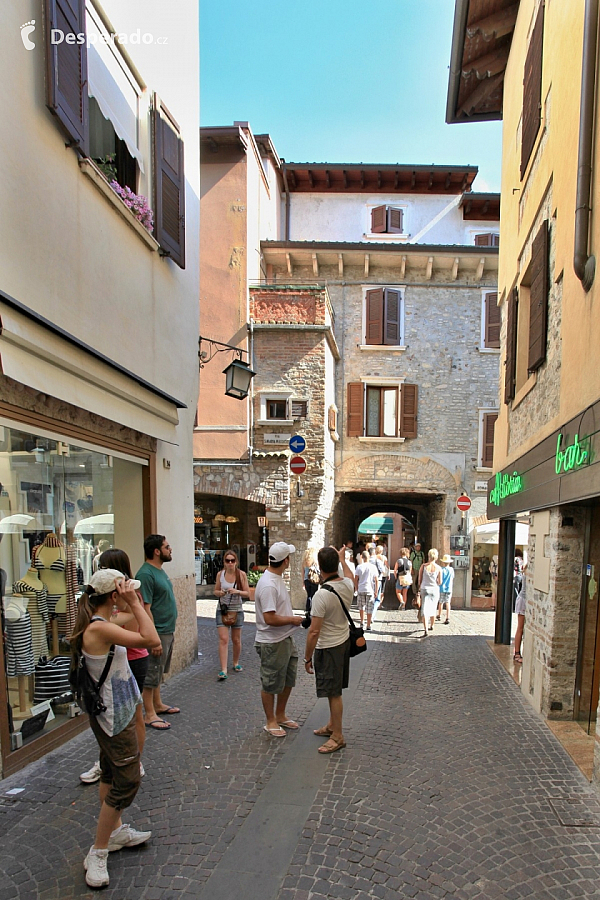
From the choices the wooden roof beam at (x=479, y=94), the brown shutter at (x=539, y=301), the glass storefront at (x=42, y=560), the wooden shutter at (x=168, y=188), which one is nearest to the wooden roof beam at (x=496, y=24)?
the wooden roof beam at (x=479, y=94)

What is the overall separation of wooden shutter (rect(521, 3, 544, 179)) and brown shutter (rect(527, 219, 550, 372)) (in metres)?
1.43

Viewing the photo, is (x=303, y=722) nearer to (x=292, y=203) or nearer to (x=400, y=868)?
(x=400, y=868)

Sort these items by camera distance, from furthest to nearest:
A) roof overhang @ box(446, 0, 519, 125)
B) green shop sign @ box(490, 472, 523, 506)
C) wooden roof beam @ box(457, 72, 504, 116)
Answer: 1. wooden roof beam @ box(457, 72, 504, 116)
2. roof overhang @ box(446, 0, 519, 125)
3. green shop sign @ box(490, 472, 523, 506)

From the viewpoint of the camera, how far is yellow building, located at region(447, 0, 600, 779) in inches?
186

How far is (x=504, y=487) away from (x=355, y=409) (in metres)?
9.04

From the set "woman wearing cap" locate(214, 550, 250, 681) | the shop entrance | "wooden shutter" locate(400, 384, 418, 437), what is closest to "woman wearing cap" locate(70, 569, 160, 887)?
"woman wearing cap" locate(214, 550, 250, 681)

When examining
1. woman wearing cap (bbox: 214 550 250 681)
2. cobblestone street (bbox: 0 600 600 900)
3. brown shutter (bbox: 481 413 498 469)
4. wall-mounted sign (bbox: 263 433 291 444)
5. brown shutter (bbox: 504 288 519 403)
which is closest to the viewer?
cobblestone street (bbox: 0 600 600 900)

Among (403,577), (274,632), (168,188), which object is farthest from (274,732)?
(403,577)

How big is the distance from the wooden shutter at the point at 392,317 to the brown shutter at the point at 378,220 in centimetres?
320

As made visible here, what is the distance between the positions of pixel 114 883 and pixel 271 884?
84 cm

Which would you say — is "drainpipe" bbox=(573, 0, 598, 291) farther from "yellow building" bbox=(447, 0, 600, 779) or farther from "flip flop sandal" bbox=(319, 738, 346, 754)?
"flip flop sandal" bbox=(319, 738, 346, 754)

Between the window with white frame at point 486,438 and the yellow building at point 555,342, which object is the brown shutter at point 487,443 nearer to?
the window with white frame at point 486,438

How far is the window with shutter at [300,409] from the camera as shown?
1508 centimetres

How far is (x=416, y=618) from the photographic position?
13406mm
